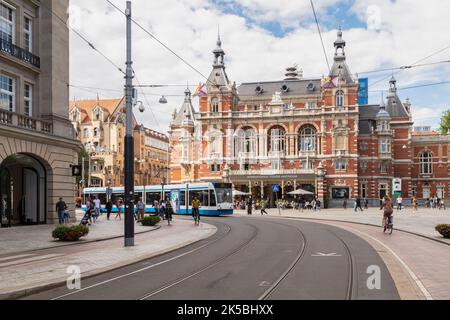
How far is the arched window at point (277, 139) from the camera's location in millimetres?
80250

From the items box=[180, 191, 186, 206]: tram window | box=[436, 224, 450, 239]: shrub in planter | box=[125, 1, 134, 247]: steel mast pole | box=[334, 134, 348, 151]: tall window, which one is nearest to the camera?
box=[125, 1, 134, 247]: steel mast pole

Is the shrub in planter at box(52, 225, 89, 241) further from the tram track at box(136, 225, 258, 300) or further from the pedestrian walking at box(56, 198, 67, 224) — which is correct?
the pedestrian walking at box(56, 198, 67, 224)

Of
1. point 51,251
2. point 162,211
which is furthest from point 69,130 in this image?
point 51,251

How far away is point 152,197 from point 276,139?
111ft

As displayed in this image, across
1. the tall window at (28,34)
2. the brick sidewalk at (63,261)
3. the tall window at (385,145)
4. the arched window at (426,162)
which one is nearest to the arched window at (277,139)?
the tall window at (385,145)

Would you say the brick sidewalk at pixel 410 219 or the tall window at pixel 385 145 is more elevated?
the tall window at pixel 385 145

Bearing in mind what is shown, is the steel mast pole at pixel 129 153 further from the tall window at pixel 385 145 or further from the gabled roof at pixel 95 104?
the gabled roof at pixel 95 104

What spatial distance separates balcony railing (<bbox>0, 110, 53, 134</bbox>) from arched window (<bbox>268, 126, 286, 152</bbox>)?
2119 inches

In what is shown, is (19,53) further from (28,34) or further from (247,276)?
(247,276)

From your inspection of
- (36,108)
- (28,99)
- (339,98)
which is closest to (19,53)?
(28,99)

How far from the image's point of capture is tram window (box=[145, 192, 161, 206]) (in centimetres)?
5012

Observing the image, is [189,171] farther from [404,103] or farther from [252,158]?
[404,103]

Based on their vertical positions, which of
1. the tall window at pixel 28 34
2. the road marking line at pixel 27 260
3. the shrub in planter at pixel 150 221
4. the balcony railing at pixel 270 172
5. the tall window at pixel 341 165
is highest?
the tall window at pixel 28 34

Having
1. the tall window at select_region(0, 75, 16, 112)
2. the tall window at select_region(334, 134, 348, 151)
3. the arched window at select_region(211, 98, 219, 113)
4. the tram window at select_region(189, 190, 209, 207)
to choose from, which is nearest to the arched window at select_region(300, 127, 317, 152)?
the tall window at select_region(334, 134, 348, 151)
